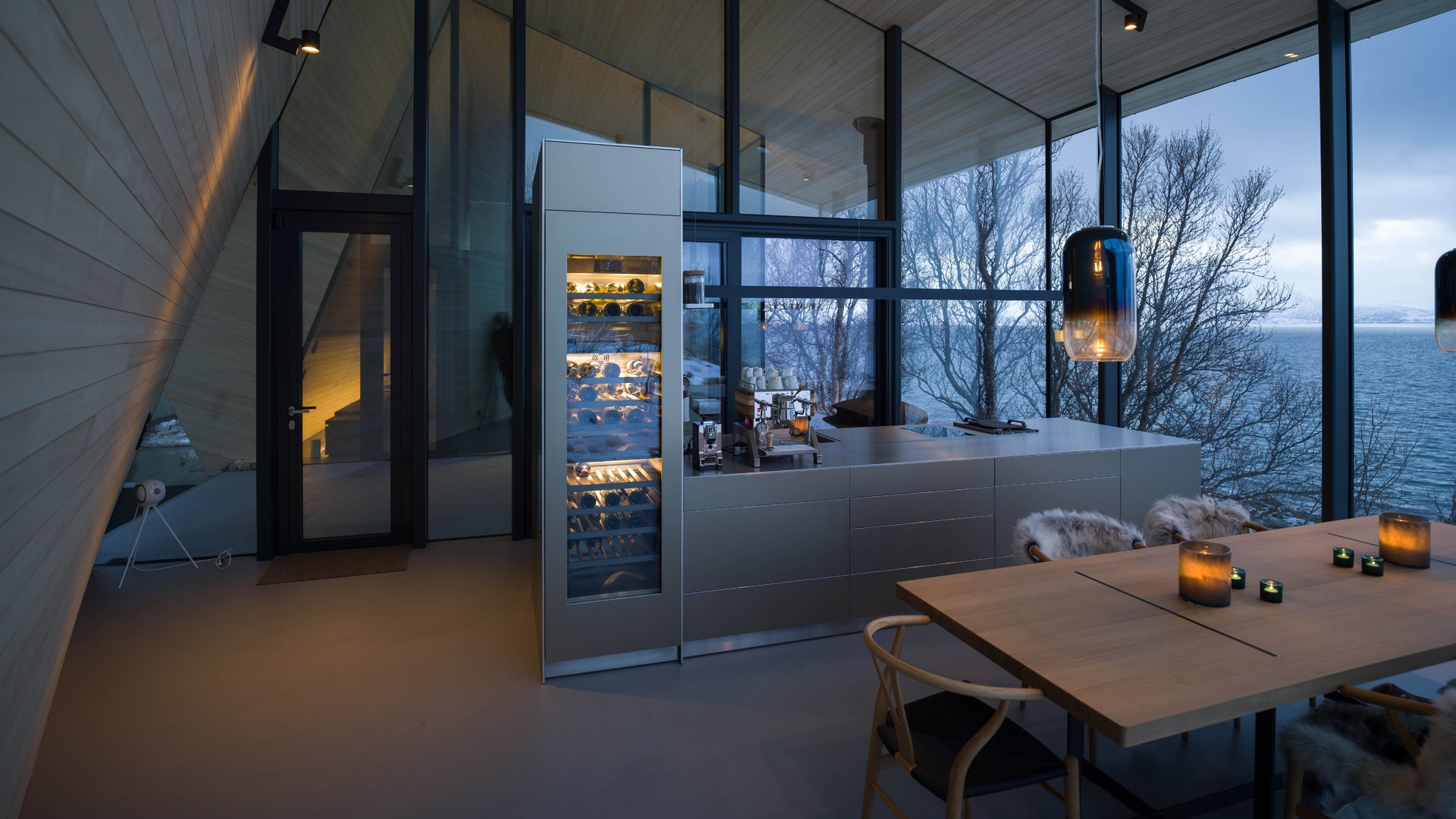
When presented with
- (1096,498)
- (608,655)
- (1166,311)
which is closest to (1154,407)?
(1166,311)

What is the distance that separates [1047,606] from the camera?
2219 millimetres

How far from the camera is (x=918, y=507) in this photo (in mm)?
3955

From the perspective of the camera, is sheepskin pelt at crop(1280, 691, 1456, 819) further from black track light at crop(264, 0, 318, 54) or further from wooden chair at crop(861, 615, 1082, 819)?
black track light at crop(264, 0, 318, 54)

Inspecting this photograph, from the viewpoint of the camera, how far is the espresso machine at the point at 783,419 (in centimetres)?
394

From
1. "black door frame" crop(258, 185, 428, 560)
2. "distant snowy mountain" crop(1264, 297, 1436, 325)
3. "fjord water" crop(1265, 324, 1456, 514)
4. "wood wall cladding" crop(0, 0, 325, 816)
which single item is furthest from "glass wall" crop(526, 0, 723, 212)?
"fjord water" crop(1265, 324, 1456, 514)

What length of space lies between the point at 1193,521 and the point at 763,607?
1977 mm

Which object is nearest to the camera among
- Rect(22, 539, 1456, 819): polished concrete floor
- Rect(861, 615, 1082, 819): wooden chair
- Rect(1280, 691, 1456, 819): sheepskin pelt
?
Rect(1280, 691, 1456, 819): sheepskin pelt

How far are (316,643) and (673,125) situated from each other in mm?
4183

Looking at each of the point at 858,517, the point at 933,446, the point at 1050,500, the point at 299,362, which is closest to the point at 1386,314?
the point at 1050,500

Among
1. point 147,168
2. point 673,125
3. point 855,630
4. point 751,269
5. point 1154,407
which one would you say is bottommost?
point 855,630

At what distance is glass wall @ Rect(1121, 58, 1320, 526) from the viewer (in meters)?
4.89

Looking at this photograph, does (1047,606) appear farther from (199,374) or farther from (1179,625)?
(199,374)

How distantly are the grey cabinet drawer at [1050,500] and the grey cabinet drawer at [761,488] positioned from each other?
103 centimetres

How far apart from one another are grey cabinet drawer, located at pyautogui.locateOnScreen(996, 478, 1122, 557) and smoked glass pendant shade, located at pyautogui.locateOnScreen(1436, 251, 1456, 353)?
7.00 feet
